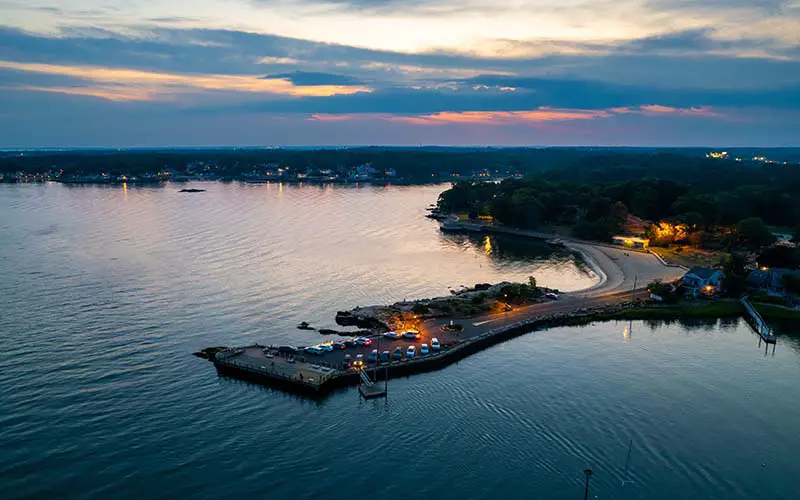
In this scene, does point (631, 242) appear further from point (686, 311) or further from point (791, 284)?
point (686, 311)

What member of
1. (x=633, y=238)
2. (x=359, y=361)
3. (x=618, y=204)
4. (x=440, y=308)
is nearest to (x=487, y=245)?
(x=633, y=238)

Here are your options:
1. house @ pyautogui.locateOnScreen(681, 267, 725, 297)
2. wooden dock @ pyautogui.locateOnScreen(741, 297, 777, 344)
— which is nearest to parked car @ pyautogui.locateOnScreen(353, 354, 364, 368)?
wooden dock @ pyautogui.locateOnScreen(741, 297, 777, 344)

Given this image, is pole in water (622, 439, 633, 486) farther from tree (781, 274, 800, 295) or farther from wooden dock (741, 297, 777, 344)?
tree (781, 274, 800, 295)

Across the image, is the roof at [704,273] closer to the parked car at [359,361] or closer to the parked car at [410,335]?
the parked car at [410,335]

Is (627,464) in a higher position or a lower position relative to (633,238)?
lower

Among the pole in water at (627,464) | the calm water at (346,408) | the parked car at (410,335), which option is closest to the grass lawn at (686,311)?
the calm water at (346,408)

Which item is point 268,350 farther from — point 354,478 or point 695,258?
point 695,258
